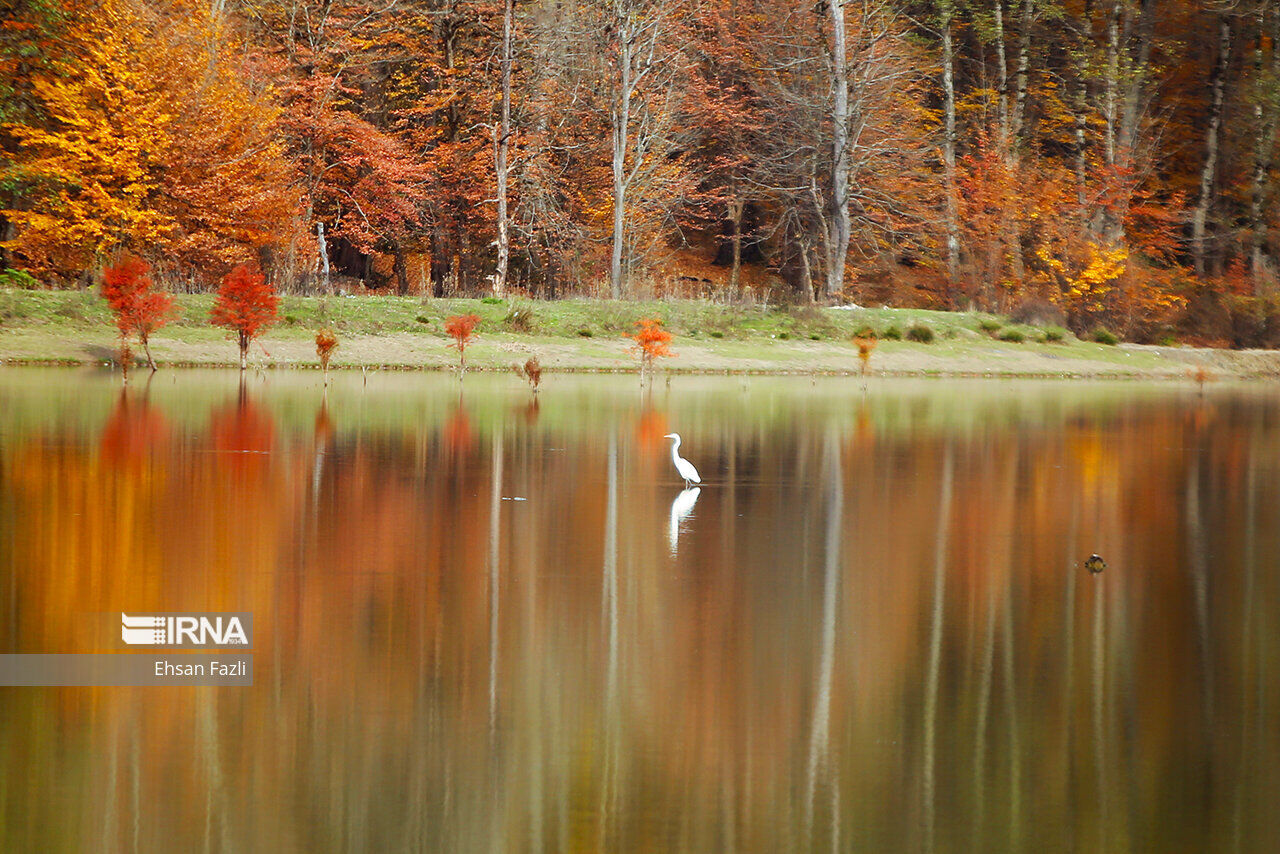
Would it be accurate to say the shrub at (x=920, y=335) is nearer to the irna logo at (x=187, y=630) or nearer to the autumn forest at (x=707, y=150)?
the autumn forest at (x=707, y=150)

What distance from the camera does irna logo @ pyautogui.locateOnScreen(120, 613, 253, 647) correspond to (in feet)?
25.8

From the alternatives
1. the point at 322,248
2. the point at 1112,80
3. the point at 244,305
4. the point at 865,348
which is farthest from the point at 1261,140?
the point at 244,305

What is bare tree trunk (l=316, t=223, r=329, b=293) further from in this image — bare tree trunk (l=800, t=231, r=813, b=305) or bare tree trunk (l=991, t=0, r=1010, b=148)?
bare tree trunk (l=991, t=0, r=1010, b=148)

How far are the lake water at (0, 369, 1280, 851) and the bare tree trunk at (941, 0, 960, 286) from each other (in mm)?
32586

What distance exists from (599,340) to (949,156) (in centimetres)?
1965

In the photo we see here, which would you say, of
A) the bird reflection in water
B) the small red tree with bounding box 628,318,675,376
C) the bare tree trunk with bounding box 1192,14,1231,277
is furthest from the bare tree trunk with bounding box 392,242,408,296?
the bird reflection in water

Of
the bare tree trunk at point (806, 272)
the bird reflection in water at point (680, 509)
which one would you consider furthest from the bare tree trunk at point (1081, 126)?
the bird reflection in water at point (680, 509)

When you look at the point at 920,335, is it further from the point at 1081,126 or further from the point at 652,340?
the point at 1081,126

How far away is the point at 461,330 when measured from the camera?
31.7m

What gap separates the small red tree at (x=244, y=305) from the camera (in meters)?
29.5

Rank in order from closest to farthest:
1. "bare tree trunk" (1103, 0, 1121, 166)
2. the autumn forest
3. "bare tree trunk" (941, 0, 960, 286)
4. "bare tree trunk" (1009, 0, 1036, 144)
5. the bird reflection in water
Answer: the bird reflection in water
the autumn forest
"bare tree trunk" (1103, 0, 1121, 166)
"bare tree trunk" (941, 0, 960, 286)
"bare tree trunk" (1009, 0, 1036, 144)

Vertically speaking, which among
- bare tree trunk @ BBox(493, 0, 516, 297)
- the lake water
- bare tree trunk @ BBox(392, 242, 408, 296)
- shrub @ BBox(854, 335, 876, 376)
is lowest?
the lake water

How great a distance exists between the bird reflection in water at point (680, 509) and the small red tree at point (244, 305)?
1774 cm

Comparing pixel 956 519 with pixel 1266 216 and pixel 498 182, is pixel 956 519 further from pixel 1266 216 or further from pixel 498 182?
pixel 1266 216
